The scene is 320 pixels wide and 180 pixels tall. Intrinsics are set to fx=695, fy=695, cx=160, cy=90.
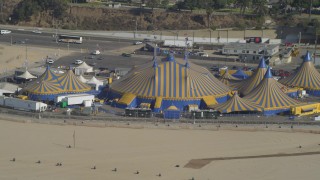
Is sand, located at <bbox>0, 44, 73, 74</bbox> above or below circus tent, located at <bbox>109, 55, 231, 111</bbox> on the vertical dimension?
above

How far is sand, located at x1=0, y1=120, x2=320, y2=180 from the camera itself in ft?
104

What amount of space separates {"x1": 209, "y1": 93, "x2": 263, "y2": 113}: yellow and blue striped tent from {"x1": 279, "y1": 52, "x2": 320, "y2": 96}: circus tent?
7.46 m

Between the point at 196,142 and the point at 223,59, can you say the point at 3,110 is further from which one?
the point at 223,59

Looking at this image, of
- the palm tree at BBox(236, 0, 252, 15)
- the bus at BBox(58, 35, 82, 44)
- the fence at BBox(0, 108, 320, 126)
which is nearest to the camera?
the fence at BBox(0, 108, 320, 126)

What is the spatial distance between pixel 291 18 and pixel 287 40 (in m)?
6.28

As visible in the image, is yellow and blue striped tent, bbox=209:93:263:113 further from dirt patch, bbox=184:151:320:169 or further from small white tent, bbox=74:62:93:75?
small white tent, bbox=74:62:93:75

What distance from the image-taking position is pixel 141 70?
45.1m

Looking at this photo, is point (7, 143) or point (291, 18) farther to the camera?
point (291, 18)

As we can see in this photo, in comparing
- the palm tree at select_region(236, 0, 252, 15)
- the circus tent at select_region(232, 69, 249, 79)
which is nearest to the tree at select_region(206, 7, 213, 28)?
the palm tree at select_region(236, 0, 252, 15)

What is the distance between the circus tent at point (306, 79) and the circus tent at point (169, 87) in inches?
243

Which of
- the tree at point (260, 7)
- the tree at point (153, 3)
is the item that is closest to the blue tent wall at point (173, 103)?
the tree at point (260, 7)

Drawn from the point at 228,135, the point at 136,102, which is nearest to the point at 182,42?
the point at 136,102

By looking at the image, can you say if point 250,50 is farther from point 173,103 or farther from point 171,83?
point 173,103

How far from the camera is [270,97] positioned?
140ft
